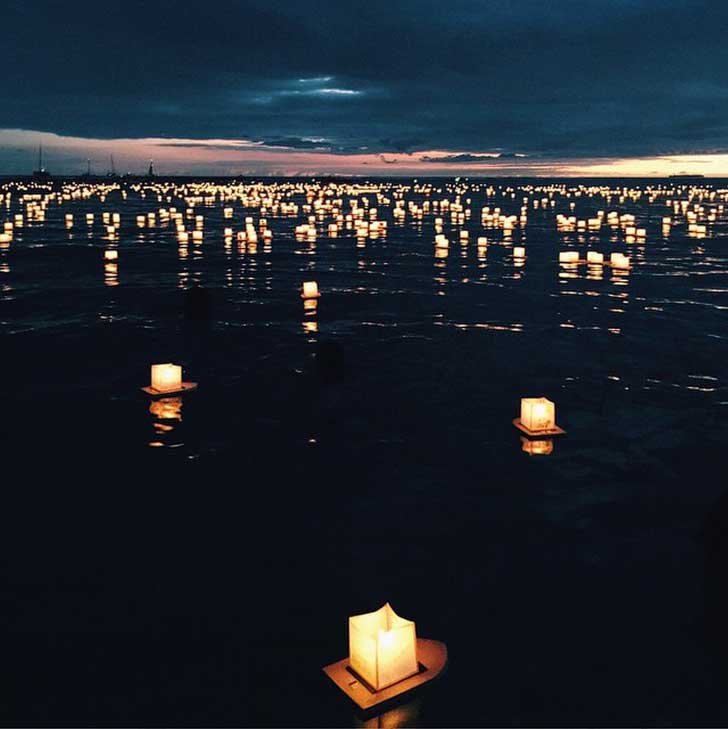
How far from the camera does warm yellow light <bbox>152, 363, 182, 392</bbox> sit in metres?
12.4

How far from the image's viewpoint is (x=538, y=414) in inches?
414

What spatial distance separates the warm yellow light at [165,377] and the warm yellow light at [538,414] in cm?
591

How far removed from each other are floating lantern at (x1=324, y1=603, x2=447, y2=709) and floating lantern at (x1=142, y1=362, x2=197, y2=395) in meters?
7.77

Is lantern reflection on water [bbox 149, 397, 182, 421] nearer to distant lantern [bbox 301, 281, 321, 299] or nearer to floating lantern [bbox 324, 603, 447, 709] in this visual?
floating lantern [bbox 324, 603, 447, 709]

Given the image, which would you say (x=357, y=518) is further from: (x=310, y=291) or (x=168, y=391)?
(x=310, y=291)

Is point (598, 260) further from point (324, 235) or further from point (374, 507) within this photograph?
point (374, 507)

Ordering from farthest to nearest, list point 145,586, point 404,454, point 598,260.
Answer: point 598,260, point 404,454, point 145,586

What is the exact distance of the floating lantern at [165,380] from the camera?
12.4 metres

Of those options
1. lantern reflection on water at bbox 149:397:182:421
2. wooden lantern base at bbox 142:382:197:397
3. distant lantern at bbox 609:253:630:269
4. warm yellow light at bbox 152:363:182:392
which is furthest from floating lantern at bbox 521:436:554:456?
distant lantern at bbox 609:253:630:269

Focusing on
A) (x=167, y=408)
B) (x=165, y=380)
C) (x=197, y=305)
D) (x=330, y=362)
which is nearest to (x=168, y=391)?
(x=165, y=380)

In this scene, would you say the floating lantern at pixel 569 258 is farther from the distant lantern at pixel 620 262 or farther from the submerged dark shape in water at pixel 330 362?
the submerged dark shape in water at pixel 330 362

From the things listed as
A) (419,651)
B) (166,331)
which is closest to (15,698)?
(419,651)

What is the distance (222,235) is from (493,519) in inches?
1530

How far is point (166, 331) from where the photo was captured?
1766 cm
